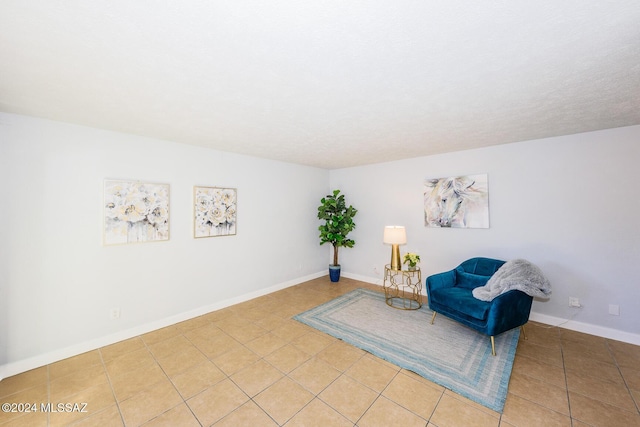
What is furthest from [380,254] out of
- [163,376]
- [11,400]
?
[11,400]

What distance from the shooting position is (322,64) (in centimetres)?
161

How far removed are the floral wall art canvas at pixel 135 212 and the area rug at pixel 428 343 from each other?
225cm

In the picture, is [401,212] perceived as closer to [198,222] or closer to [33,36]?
Answer: [198,222]

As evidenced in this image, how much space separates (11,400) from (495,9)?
426 cm

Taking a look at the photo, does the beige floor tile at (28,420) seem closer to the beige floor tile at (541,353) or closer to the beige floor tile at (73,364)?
the beige floor tile at (73,364)

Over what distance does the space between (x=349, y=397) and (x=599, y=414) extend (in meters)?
1.86

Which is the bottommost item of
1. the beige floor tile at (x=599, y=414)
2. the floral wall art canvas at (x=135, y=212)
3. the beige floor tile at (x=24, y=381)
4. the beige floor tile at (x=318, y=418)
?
the beige floor tile at (x=599, y=414)

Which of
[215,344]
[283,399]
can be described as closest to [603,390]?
[283,399]

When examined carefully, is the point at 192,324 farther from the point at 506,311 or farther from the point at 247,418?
the point at 506,311

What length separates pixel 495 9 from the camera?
1.18 metres

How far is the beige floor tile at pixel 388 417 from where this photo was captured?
1795mm

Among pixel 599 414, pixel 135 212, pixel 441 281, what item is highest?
pixel 135 212

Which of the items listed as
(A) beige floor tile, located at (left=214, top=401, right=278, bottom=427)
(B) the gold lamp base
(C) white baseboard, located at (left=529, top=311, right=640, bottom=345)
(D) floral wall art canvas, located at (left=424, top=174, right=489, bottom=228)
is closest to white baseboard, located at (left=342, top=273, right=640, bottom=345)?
(C) white baseboard, located at (left=529, top=311, right=640, bottom=345)

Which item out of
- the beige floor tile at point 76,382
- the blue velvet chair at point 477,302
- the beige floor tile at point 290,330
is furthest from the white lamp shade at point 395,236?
the beige floor tile at point 76,382
